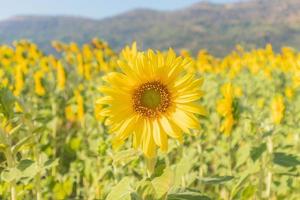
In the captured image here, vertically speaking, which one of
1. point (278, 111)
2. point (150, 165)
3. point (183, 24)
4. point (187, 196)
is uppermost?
point (183, 24)

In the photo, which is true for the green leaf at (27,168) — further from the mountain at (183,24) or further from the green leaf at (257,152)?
the mountain at (183,24)

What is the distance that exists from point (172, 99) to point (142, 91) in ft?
0.35

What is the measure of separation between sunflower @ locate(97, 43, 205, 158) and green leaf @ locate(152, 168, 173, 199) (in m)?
0.08

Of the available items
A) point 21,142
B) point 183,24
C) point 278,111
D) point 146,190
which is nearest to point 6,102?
point 21,142

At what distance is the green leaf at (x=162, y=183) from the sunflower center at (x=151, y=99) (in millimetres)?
Result: 225

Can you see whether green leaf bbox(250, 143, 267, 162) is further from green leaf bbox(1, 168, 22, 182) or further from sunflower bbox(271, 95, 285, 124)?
green leaf bbox(1, 168, 22, 182)

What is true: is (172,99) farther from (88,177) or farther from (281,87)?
(281,87)

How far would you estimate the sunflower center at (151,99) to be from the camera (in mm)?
1844

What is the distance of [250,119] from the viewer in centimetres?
264

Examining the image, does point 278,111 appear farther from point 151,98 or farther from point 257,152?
point 151,98

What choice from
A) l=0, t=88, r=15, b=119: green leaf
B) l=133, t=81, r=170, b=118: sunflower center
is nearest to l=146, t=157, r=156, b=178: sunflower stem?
l=133, t=81, r=170, b=118: sunflower center

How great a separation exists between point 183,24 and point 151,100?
558ft

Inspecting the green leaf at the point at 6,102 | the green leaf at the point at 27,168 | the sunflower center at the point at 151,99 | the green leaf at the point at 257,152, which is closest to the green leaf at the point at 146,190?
the sunflower center at the point at 151,99

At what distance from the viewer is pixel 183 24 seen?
557 feet
